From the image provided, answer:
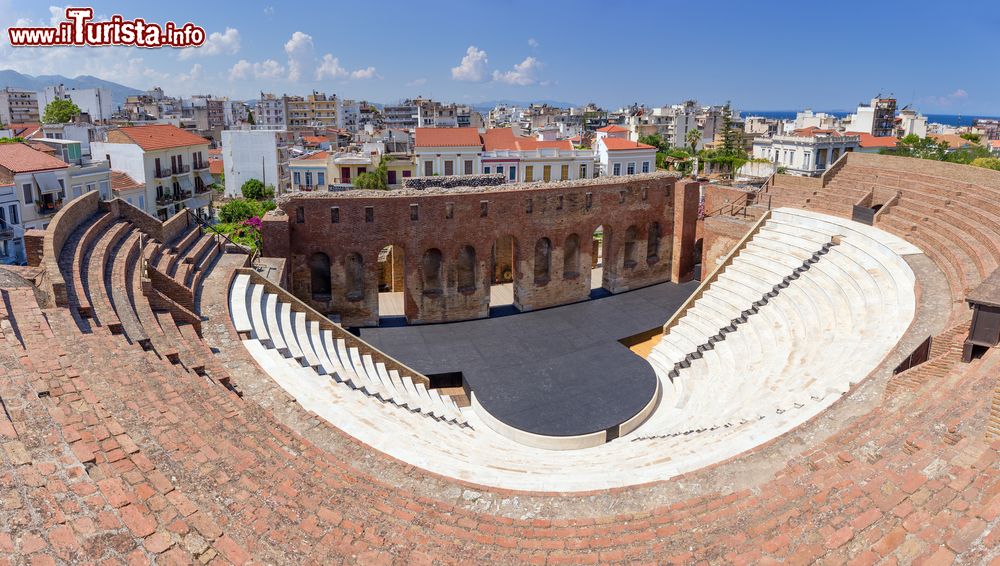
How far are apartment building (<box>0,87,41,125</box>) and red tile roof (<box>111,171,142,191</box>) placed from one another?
7691cm

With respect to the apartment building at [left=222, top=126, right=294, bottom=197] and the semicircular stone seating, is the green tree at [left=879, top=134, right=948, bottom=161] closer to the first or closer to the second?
the semicircular stone seating

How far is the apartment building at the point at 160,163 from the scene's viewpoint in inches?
1362

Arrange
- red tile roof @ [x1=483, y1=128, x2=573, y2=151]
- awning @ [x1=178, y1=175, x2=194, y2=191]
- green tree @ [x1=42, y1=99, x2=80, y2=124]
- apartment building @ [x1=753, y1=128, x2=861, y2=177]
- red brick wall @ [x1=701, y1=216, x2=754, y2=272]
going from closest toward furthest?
red brick wall @ [x1=701, y1=216, x2=754, y2=272]
awning @ [x1=178, y1=175, x2=194, y2=191]
red tile roof @ [x1=483, y1=128, x2=573, y2=151]
apartment building @ [x1=753, y1=128, x2=861, y2=177]
green tree @ [x1=42, y1=99, x2=80, y2=124]

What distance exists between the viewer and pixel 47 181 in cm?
2492

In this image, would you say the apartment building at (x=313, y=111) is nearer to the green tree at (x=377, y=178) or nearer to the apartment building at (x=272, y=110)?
the apartment building at (x=272, y=110)

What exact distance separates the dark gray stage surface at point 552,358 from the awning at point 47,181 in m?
14.1

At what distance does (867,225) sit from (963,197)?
9.36 feet

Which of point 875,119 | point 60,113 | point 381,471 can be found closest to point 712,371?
point 381,471

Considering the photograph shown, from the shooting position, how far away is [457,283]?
2366cm

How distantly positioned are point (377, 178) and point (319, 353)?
31920 millimetres

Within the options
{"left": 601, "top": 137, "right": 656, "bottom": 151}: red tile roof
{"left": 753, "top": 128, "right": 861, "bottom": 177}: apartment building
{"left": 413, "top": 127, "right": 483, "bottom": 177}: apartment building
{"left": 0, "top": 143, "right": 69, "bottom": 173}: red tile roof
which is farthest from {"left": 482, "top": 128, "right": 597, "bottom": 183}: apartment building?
{"left": 0, "top": 143, "right": 69, "bottom": 173}: red tile roof

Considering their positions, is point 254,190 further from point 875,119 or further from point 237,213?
point 875,119

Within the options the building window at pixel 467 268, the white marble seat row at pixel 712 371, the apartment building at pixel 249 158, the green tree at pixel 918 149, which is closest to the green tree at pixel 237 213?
the apartment building at pixel 249 158

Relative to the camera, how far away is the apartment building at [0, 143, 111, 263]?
23.1 meters
